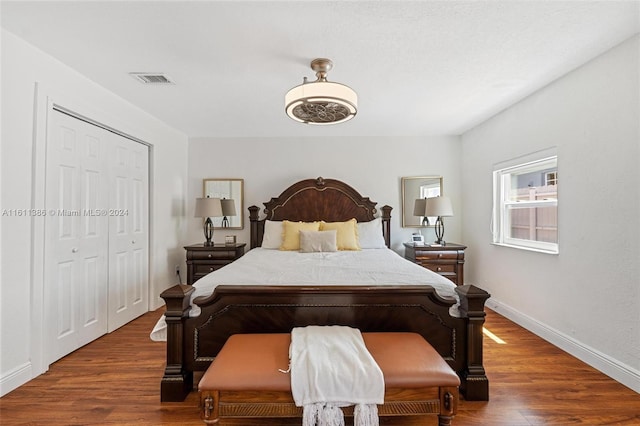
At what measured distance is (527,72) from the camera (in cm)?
245

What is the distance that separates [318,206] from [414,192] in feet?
4.74

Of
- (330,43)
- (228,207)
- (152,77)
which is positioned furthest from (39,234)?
(330,43)

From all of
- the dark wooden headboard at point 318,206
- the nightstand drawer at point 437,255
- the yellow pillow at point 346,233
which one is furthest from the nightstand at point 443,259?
the yellow pillow at point 346,233

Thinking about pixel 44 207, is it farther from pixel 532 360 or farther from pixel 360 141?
pixel 532 360

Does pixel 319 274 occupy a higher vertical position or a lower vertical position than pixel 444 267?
higher

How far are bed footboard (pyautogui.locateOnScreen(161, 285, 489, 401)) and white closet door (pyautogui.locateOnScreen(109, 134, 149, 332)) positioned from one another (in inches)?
64.7

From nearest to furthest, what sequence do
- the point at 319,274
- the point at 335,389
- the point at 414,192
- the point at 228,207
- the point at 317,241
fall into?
the point at 335,389 < the point at 319,274 < the point at 317,241 < the point at 228,207 < the point at 414,192

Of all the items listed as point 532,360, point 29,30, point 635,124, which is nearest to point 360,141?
point 635,124

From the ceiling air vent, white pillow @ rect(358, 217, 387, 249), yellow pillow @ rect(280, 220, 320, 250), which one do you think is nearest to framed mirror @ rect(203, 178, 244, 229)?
yellow pillow @ rect(280, 220, 320, 250)

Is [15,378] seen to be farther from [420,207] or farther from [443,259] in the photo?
[420,207]

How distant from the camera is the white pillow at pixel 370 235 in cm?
381

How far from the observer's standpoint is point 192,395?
6.31 ft

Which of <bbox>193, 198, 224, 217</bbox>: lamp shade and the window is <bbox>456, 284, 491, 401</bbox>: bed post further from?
<bbox>193, 198, 224, 217</bbox>: lamp shade

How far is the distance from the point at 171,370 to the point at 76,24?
2.24m
